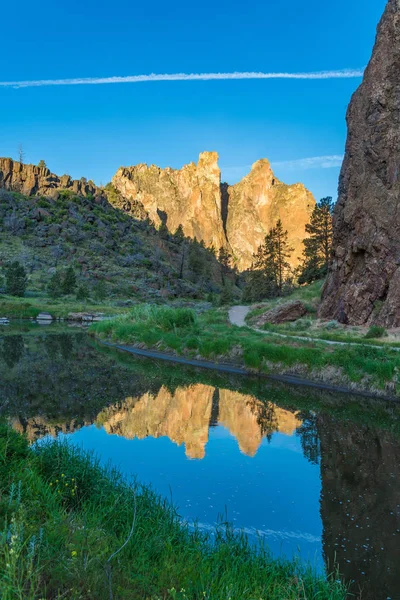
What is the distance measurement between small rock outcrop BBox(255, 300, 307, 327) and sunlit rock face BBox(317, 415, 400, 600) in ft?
75.6

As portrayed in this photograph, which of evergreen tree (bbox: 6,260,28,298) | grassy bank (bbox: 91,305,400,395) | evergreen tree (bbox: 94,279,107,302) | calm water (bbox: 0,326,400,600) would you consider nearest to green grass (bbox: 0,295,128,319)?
evergreen tree (bbox: 6,260,28,298)

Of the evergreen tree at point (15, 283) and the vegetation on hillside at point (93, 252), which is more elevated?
Answer: the vegetation on hillside at point (93, 252)

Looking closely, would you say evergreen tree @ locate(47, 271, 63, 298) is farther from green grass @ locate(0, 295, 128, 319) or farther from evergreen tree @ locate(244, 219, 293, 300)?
evergreen tree @ locate(244, 219, 293, 300)

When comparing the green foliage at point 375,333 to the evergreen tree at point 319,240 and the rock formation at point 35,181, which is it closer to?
the evergreen tree at point 319,240

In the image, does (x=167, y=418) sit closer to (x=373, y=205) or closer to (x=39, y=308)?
(x=373, y=205)

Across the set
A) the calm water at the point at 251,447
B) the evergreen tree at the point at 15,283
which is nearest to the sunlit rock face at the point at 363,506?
the calm water at the point at 251,447

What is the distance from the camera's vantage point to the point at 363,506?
958 cm

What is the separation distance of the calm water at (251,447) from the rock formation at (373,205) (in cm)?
1306

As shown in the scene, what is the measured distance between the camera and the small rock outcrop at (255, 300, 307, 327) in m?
38.2

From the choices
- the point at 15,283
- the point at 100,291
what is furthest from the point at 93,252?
the point at 15,283

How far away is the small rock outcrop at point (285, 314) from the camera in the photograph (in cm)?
3816

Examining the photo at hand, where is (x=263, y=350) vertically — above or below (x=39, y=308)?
below

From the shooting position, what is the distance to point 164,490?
10219mm

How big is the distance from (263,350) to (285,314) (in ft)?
49.2
